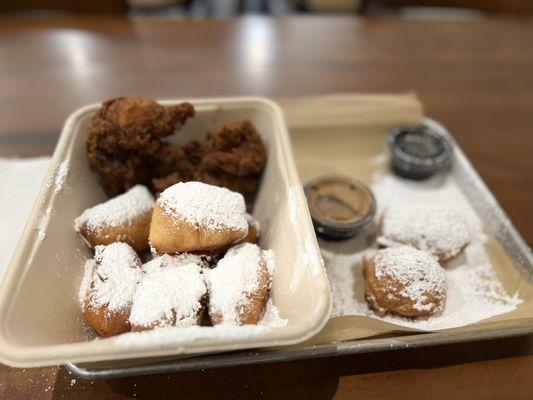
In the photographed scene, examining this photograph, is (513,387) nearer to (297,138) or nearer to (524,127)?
(297,138)

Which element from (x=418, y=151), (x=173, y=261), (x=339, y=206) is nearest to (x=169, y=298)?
(x=173, y=261)

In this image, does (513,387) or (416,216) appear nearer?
(513,387)

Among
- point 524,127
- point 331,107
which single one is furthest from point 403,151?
point 524,127

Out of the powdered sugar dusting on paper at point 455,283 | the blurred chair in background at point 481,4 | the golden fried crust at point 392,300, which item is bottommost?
the powdered sugar dusting on paper at point 455,283

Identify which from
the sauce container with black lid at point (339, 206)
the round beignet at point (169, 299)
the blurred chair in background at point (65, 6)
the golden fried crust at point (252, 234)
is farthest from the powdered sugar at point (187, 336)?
the blurred chair in background at point (65, 6)

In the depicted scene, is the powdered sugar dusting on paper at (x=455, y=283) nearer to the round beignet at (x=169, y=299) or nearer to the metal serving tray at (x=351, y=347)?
the metal serving tray at (x=351, y=347)
